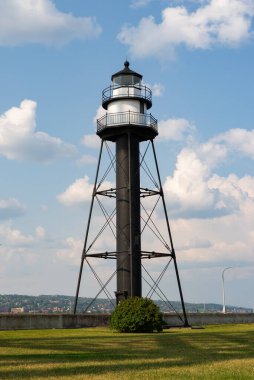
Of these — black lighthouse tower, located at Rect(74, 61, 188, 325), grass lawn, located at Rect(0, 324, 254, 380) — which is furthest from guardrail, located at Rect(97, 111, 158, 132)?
grass lawn, located at Rect(0, 324, 254, 380)

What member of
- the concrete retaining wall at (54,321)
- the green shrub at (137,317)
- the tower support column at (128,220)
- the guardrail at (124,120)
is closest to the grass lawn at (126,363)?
the green shrub at (137,317)

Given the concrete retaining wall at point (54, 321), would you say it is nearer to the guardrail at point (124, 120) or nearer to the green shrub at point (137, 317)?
the green shrub at point (137, 317)

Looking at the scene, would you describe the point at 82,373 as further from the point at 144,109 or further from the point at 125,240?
the point at 144,109

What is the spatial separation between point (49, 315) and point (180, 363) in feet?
79.0

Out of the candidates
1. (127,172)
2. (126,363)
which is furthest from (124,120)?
(126,363)

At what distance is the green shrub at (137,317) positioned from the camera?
34.9 m

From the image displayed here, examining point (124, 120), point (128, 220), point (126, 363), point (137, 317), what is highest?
point (124, 120)

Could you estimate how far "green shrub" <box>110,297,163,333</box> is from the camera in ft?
114

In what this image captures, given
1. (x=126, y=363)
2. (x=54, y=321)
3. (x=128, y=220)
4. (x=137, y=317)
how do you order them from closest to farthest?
(x=126, y=363)
(x=137, y=317)
(x=54, y=321)
(x=128, y=220)

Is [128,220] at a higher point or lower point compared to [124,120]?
lower

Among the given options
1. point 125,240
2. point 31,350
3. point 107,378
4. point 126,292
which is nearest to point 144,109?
point 125,240

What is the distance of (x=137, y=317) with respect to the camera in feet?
115

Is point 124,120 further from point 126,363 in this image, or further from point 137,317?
point 126,363

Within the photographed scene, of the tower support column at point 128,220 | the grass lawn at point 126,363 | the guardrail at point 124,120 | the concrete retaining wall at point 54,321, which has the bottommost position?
the grass lawn at point 126,363
